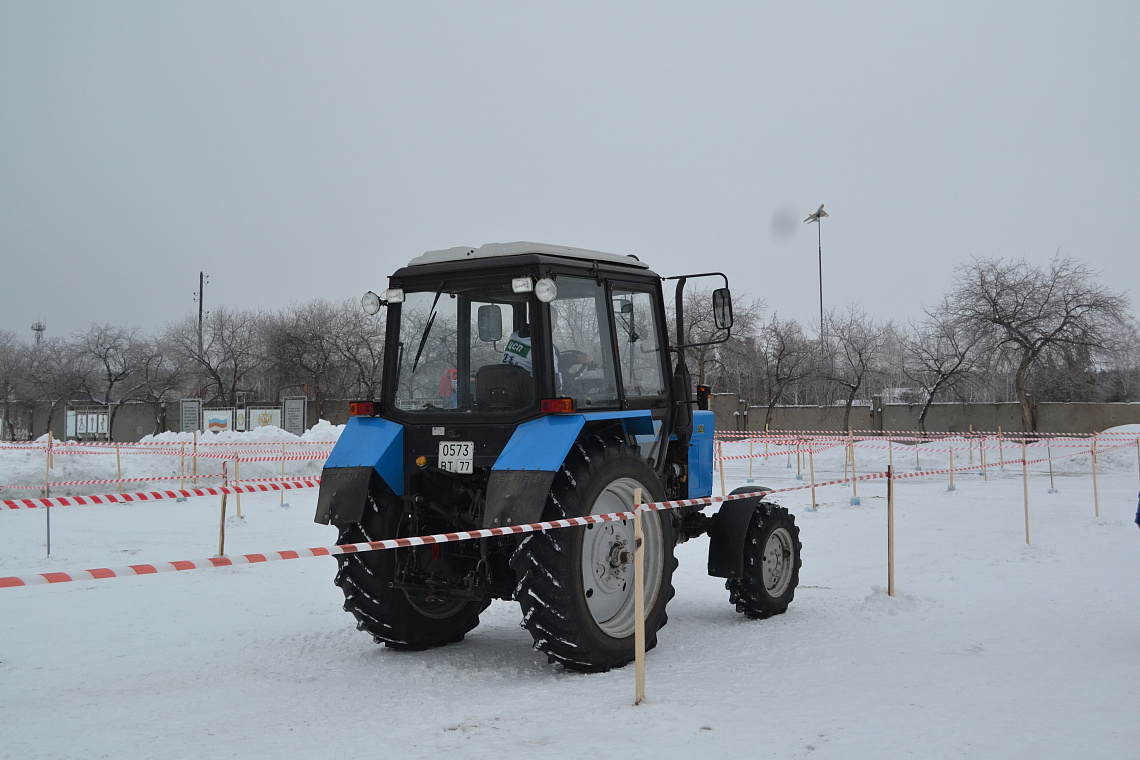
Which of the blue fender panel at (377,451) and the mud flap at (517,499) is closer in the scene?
the mud flap at (517,499)

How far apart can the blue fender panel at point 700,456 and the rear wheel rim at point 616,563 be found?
1.24 metres

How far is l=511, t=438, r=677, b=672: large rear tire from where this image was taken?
5562 mm

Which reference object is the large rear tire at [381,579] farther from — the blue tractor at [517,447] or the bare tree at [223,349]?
the bare tree at [223,349]

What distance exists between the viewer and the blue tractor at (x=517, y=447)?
5680mm

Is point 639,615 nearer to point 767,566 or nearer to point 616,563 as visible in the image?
point 616,563

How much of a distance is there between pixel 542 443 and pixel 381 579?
160 centimetres

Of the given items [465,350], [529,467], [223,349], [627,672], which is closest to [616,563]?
[627,672]

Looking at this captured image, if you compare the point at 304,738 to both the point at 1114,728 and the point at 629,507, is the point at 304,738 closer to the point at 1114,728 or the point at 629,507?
the point at 629,507

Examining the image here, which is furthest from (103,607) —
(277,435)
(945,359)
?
(945,359)

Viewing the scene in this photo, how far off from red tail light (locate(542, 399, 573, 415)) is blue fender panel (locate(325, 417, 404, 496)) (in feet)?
4.11

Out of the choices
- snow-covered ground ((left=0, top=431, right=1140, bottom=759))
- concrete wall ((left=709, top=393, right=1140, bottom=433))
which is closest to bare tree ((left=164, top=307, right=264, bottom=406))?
concrete wall ((left=709, top=393, right=1140, bottom=433))

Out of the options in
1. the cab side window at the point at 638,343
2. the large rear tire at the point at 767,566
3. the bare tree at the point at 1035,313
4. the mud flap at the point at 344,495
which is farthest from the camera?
the bare tree at the point at 1035,313

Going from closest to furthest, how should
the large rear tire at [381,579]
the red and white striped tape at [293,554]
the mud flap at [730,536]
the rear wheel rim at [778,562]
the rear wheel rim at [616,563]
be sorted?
the red and white striped tape at [293,554] < the rear wheel rim at [616,563] < the large rear tire at [381,579] < the mud flap at [730,536] < the rear wheel rim at [778,562]

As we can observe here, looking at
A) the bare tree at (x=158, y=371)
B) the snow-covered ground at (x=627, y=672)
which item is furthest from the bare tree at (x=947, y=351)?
the bare tree at (x=158, y=371)
